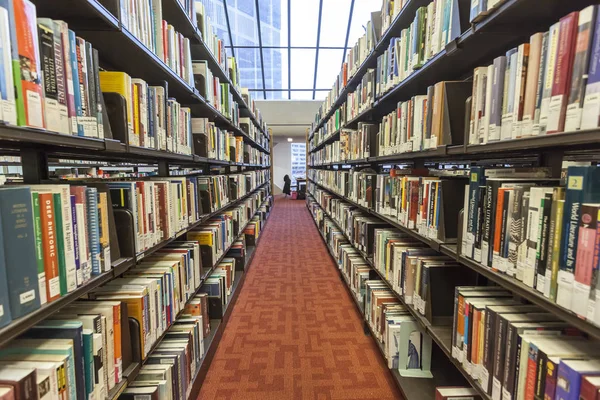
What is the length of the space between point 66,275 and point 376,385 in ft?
5.59

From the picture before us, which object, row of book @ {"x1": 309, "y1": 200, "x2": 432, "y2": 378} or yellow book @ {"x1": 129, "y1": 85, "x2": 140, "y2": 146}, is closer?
yellow book @ {"x1": 129, "y1": 85, "x2": 140, "y2": 146}

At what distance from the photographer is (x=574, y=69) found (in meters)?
0.71

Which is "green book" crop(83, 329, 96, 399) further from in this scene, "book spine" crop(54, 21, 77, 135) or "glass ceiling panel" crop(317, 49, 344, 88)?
"glass ceiling panel" crop(317, 49, 344, 88)

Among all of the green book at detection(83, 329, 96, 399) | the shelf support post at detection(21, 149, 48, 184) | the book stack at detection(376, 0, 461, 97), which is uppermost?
the book stack at detection(376, 0, 461, 97)

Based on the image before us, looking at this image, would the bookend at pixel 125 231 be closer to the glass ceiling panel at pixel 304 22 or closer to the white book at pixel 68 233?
the white book at pixel 68 233

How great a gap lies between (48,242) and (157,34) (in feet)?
3.93

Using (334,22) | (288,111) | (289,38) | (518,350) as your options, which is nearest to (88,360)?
(518,350)

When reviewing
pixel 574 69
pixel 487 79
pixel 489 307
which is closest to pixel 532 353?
pixel 489 307

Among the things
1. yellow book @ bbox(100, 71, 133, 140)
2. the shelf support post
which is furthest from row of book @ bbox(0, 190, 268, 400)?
yellow book @ bbox(100, 71, 133, 140)

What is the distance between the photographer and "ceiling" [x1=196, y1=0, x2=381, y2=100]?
8.12 m

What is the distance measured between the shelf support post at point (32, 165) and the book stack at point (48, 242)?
0.21 metres

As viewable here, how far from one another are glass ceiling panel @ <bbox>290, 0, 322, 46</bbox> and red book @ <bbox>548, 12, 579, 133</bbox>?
8.56 meters

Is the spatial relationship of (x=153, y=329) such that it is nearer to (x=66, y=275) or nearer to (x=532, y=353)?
(x=66, y=275)

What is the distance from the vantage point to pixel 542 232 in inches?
31.3
